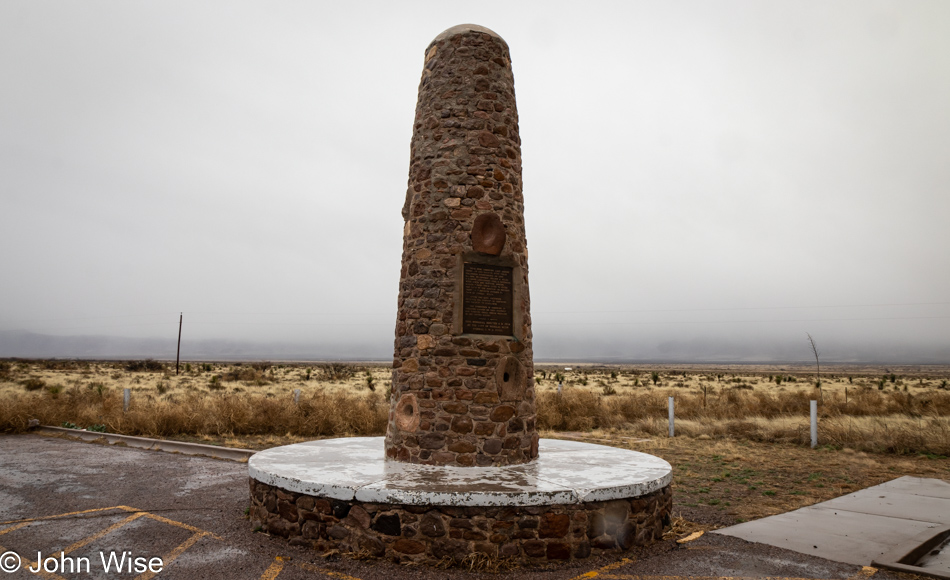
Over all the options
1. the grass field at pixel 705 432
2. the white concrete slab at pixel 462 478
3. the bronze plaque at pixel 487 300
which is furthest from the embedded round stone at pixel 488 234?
the grass field at pixel 705 432

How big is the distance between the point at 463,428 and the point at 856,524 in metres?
4.49

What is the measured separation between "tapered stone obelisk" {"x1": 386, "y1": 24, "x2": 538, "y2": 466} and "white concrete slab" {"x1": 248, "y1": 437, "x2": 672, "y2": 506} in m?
0.42

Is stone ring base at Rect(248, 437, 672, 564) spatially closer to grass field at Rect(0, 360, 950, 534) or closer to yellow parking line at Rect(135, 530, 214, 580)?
yellow parking line at Rect(135, 530, 214, 580)

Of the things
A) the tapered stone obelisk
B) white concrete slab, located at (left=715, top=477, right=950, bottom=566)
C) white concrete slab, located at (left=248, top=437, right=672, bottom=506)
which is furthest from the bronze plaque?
white concrete slab, located at (left=715, top=477, right=950, bottom=566)

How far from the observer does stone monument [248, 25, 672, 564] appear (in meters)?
5.08

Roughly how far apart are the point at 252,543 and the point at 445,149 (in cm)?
470

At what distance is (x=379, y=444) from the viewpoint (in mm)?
8445

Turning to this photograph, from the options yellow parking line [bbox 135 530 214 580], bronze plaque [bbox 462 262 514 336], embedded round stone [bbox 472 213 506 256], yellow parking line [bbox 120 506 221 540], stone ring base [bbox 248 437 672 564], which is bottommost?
yellow parking line [bbox 120 506 221 540]

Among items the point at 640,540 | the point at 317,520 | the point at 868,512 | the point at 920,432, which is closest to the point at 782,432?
the point at 920,432

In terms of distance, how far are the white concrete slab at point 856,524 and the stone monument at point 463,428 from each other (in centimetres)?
118

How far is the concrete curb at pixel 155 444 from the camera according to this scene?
1132 centimetres

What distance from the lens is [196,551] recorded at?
5309 millimetres

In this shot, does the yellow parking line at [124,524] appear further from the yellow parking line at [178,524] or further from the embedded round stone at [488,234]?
the embedded round stone at [488,234]

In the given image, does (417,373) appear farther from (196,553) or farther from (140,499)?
(140,499)
